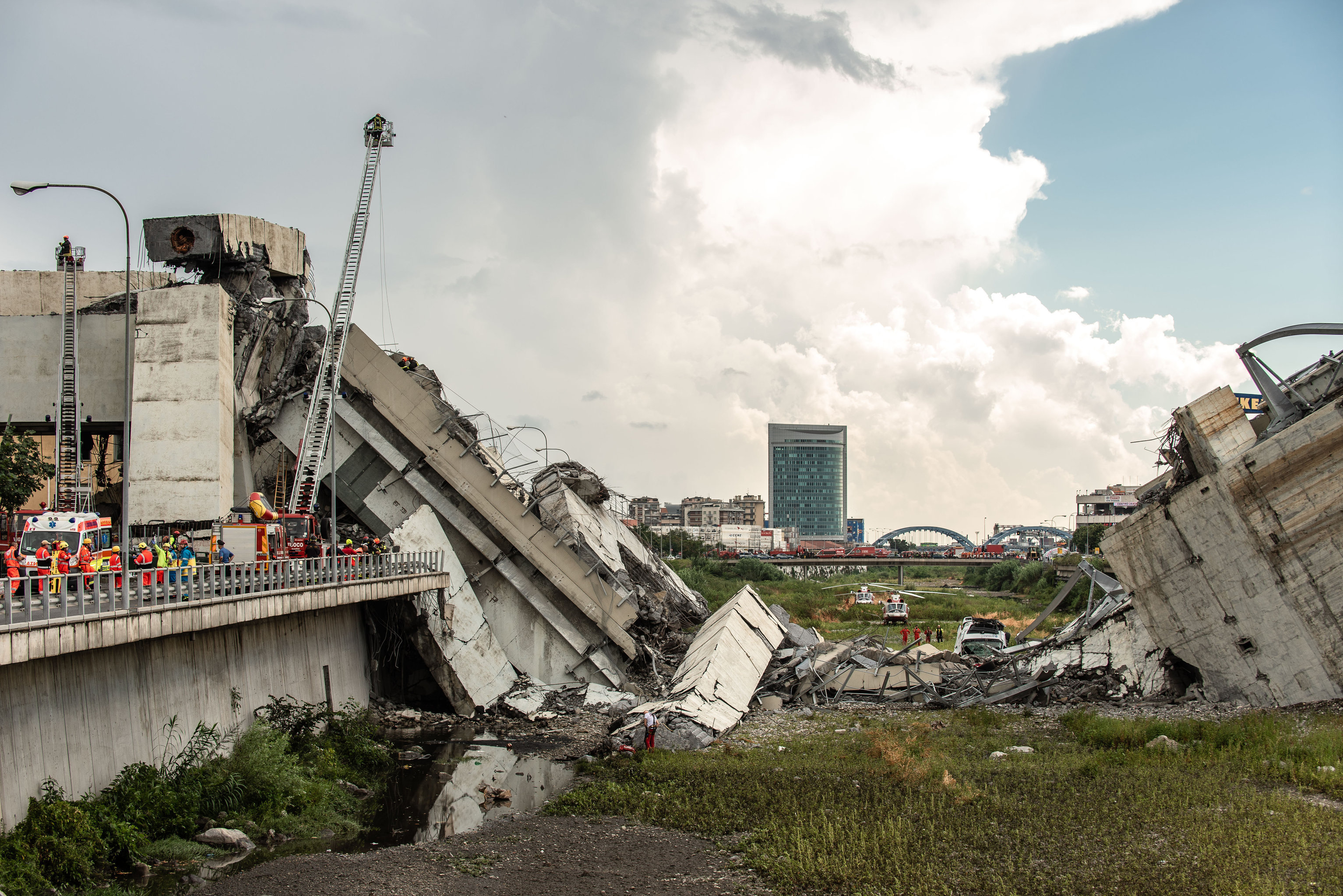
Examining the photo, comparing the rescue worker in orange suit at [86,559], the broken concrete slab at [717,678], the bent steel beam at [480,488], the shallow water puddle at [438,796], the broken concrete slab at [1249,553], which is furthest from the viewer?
the bent steel beam at [480,488]

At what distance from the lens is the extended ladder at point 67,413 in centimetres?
2584

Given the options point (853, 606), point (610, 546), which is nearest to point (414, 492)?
point (610, 546)

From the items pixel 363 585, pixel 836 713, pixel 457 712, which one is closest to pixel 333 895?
pixel 363 585

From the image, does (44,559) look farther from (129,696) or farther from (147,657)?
(129,696)

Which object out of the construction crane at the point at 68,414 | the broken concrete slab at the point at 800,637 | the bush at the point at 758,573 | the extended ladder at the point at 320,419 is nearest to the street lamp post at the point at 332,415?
the extended ladder at the point at 320,419

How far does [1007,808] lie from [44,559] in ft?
48.0

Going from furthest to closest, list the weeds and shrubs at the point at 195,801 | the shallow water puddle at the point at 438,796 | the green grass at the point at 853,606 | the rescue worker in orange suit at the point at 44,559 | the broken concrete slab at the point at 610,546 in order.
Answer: the green grass at the point at 853,606
the broken concrete slab at the point at 610,546
the shallow water puddle at the point at 438,796
the rescue worker in orange suit at the point at 44,559
the weeds and shrubs at the point at 195,801

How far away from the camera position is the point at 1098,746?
18891 millimetres

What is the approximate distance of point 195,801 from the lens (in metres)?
14.4

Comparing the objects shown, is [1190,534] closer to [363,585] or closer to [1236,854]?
[1236,854]

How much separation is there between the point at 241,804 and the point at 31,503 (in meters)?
22.6

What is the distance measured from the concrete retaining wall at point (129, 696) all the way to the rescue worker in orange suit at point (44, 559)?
1222 millimetres

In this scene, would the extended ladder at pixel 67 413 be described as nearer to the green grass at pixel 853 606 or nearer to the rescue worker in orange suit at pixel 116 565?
the rescue worker in orange suit at pixel 116 565

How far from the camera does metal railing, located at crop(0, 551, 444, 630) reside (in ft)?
37.9
